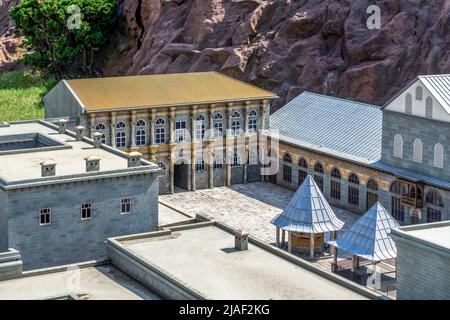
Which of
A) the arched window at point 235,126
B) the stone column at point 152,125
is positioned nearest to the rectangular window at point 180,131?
the stone column at point 152,125

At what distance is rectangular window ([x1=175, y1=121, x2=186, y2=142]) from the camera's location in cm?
9119

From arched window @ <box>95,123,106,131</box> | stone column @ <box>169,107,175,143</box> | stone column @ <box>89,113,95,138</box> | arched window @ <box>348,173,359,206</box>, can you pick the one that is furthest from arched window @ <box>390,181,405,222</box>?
stone column @ <box>89,113,95,138</box>

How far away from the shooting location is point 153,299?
52.7 metres

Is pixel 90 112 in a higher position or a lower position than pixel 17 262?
higher

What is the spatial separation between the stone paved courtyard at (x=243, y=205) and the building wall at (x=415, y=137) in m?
7.18

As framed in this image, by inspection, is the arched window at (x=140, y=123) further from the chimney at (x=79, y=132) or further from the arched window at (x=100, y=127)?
the chimney at (x=79, y=132)

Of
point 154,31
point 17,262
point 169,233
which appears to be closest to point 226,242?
point 169,233

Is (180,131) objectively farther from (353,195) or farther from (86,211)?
(86,211)

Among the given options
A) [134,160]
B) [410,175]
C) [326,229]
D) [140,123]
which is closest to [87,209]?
[134,160]

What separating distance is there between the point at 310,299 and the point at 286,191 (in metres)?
42.6

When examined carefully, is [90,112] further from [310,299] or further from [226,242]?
[310,299]

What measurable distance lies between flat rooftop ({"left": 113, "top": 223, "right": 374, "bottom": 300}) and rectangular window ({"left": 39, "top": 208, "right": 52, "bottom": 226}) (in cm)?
758

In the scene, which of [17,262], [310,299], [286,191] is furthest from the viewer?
[286,191]

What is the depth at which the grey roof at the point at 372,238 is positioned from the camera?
64.5 m
